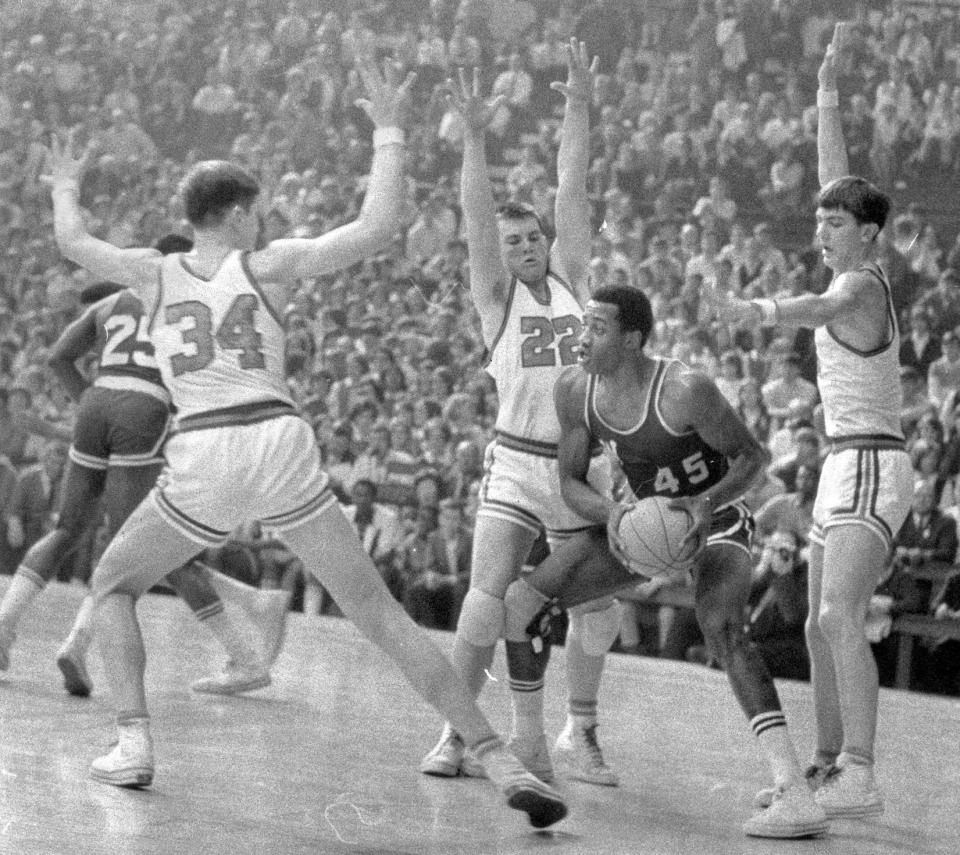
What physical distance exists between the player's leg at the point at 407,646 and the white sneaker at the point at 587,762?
4.12ft

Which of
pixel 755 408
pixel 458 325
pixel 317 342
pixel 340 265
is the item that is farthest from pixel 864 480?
pixel 317 342

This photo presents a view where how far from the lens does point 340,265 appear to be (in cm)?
580

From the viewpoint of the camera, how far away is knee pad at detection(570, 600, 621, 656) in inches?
285

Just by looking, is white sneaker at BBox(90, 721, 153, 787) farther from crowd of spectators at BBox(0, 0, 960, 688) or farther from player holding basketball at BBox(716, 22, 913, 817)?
crowd of spectators at BBox(0, 0, 960, 688)

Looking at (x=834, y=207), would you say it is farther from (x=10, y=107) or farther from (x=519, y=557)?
(x=10, y=107)

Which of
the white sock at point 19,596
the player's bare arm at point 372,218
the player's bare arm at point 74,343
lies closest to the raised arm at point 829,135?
the player's bare arm at point 372,218

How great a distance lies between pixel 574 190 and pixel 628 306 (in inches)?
40.1

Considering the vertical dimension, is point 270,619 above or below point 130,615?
below

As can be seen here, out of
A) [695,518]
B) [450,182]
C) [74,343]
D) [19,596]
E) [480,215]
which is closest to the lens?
[695,518]

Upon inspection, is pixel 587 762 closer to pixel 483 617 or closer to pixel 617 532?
pixel 483 617

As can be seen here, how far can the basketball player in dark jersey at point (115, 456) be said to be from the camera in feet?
27.8

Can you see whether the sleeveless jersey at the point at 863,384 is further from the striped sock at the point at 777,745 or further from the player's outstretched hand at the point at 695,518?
the striped sock at the point at 777,745

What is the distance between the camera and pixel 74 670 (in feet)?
26.9

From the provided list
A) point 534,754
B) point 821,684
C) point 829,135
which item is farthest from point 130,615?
point 829,135
